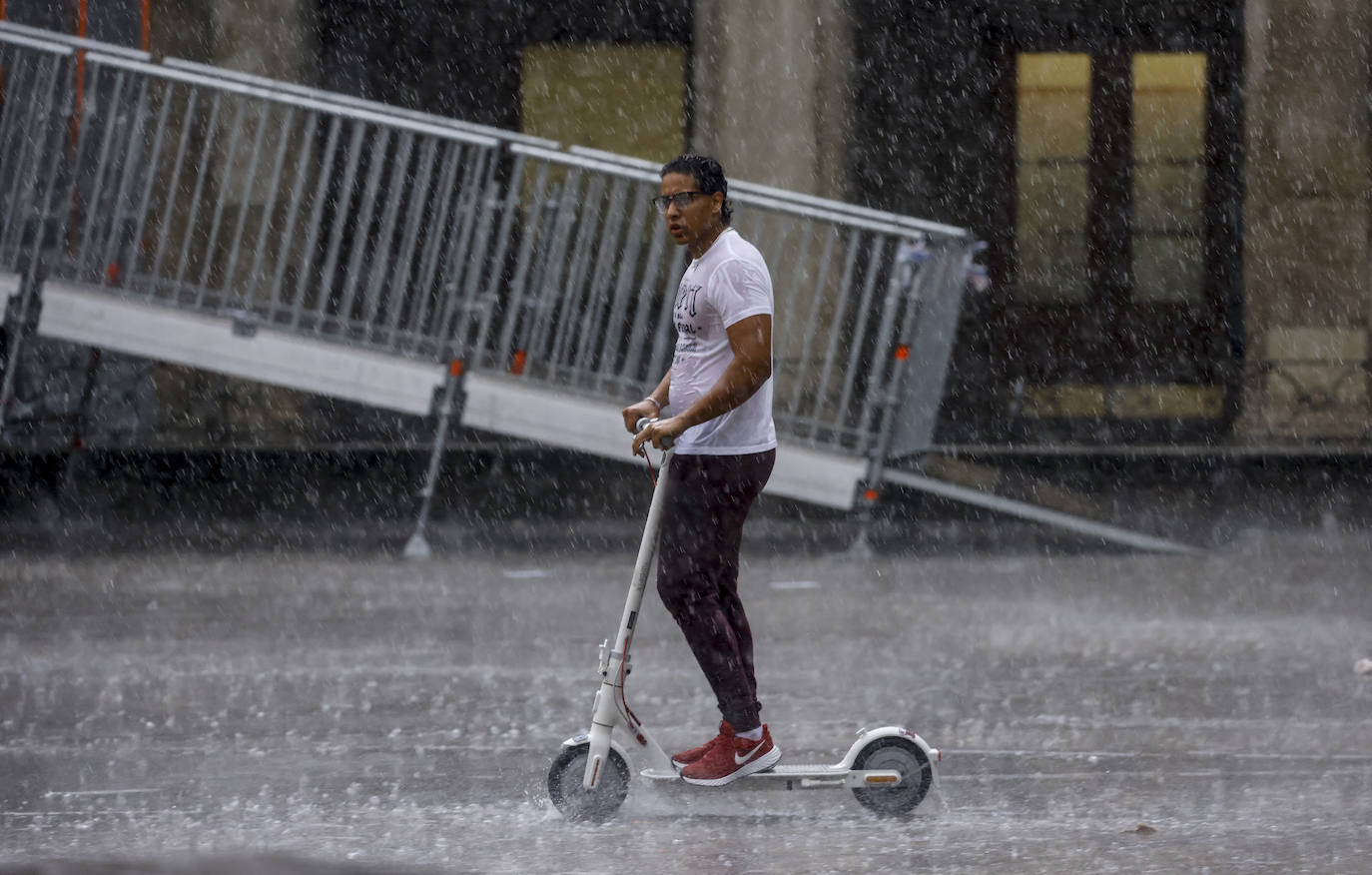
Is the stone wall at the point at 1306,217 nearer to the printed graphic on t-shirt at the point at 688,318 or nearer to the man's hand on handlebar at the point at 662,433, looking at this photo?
the printed graphic on t-shirt at the point at 688,318

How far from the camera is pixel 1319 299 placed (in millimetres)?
15391

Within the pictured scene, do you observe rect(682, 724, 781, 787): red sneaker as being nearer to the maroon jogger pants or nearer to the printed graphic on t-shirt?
the maroon jogger pants

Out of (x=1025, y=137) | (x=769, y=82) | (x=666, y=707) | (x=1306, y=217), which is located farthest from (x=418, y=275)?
(x=1306, y=217)

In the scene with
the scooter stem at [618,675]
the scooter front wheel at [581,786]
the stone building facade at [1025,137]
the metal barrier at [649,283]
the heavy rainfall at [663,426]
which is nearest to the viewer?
the scooter stem at [618,675]

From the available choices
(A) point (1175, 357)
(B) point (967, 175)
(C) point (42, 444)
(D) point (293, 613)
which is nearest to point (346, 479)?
(C) point (42, 444)

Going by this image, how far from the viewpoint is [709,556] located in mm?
5535

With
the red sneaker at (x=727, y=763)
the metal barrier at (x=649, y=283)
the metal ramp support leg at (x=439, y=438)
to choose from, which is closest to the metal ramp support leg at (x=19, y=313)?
the metal ramp support leg at (x=439, y=438)

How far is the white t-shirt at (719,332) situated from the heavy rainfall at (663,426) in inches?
2.1

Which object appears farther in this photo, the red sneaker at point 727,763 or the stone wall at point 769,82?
the stone wall at point 769,82

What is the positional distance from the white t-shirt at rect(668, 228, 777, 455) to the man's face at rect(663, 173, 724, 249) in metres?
0.06

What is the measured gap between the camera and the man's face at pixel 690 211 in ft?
18.3

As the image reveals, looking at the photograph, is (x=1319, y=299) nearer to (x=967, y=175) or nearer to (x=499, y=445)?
(x=967, y=175)

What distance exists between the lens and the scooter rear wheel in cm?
557

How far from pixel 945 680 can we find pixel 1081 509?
13.6 feet
